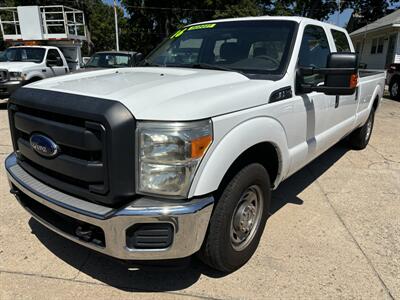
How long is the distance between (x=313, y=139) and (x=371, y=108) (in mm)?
2983

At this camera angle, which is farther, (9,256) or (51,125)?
(9,256)

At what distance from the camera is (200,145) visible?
2.06 meters

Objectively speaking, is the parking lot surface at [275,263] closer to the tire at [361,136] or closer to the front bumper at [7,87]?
the tire at [361,136]

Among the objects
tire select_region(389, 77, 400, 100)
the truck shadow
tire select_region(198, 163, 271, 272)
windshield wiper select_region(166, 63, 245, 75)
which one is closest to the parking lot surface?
the truck shadow

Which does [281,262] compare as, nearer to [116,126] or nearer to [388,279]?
[388,279]

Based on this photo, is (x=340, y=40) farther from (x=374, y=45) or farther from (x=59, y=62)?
(x=374, y=45)

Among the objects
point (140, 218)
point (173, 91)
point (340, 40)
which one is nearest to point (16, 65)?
point (340, 40)

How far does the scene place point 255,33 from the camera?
342cm

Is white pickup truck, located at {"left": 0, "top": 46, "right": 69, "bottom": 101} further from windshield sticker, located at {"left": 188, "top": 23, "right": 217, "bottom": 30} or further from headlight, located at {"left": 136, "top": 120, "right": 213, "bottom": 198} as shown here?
headlight, located at {"left": 136, "top": 120, "right": 213, "bottom": 198}

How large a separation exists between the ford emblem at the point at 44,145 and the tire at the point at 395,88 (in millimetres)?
14353

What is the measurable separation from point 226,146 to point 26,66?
10.0 meters

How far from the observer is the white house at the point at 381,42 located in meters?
19.6

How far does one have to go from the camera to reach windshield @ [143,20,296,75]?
125 inches

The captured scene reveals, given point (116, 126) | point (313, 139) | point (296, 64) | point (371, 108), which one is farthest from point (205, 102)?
point (371, 108)
